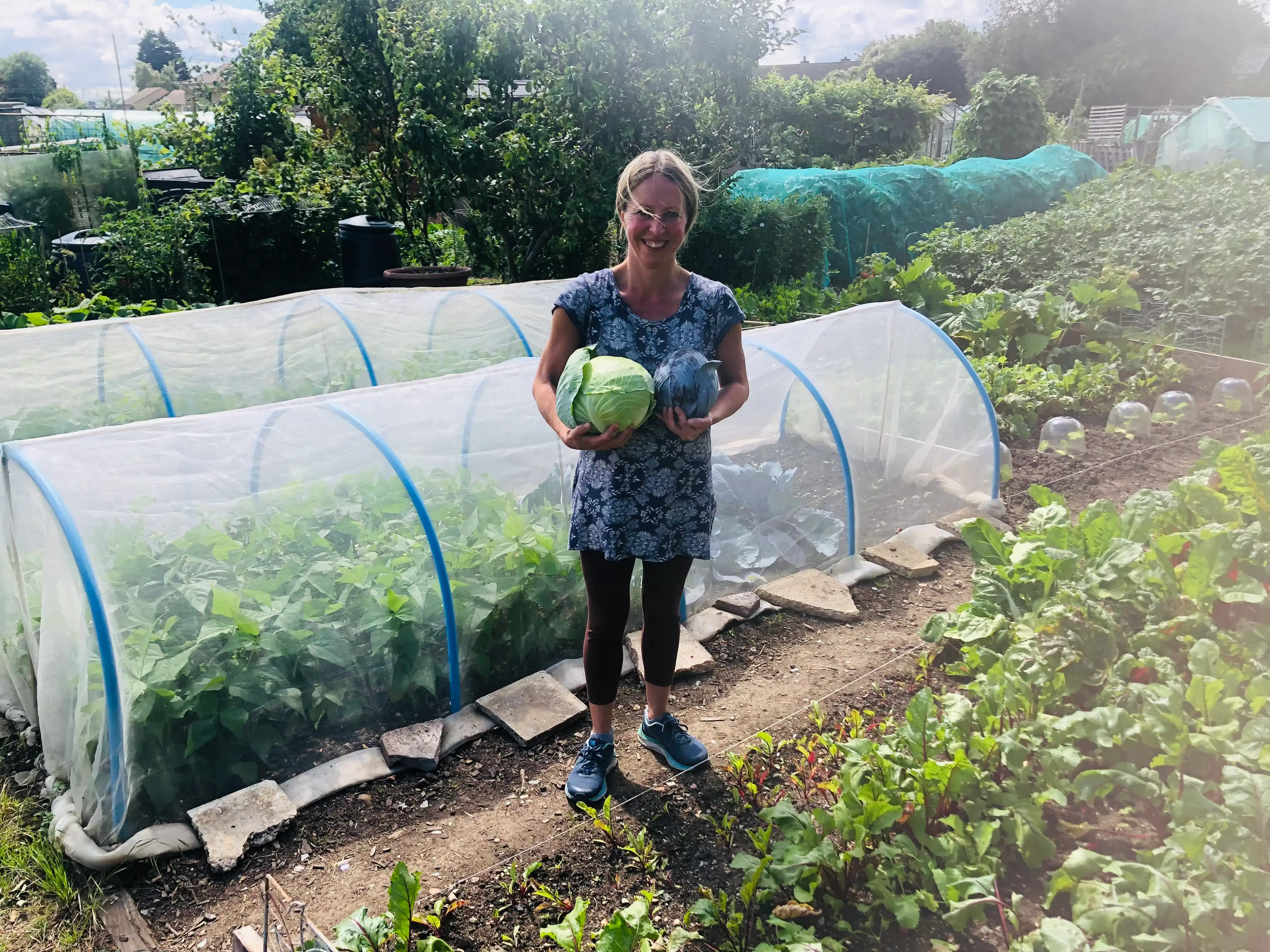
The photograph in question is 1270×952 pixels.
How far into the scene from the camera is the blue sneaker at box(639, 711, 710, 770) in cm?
317

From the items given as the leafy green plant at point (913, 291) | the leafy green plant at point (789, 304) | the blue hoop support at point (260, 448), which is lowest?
the leafy green plant at point (789, 304)

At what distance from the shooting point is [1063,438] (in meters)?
6.42

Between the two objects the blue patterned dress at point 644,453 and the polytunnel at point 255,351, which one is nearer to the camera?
the blue patterned dress at point 644,453

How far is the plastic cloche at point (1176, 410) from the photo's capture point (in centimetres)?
698

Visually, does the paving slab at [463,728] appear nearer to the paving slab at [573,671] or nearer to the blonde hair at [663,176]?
the paving slab at [573,671]

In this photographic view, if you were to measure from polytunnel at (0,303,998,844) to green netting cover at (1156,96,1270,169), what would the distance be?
1820 centimetres

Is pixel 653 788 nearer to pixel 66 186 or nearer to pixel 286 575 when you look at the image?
pixel 286 575

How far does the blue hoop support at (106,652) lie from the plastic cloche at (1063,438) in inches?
240

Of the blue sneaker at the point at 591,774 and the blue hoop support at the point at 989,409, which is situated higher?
the blue hoop support at the point at 989,409

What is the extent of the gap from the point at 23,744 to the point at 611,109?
28.7ft

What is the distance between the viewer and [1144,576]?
11.1 ft

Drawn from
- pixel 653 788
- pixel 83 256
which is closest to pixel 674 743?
pixel 653 788

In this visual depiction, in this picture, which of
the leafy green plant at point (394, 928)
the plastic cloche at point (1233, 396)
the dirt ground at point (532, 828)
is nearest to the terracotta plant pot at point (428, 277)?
the dirt ground at point (532, 828)

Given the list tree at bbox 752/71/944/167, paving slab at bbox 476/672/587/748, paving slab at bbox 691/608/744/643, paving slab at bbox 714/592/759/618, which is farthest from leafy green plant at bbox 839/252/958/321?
tree at bbox 752/71/944/167
